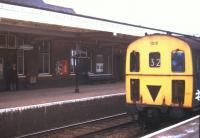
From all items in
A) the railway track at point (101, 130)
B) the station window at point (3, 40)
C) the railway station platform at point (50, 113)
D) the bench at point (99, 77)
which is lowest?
the railway track at point (101, 130)

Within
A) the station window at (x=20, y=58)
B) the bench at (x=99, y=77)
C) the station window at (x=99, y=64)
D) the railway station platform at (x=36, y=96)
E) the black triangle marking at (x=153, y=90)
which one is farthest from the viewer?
the station window at (x=99, y=64)

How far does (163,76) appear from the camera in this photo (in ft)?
42.8

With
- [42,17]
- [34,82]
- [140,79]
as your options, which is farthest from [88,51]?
[140,79]

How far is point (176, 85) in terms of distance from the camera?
42.2ft

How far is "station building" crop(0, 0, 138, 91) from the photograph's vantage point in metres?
16.9

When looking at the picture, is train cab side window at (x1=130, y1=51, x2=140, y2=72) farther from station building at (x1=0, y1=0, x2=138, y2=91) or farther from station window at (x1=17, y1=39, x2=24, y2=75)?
station window at (x1=17, y1=39, x2=24, y2=75)

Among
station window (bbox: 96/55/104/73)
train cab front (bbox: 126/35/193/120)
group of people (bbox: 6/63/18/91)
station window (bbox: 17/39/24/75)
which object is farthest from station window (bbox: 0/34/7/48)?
train cab front (bbox: 126/35/193/120)

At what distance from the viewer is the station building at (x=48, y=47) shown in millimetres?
16922

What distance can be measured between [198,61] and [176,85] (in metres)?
0.97

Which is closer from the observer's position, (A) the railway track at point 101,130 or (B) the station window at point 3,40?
(A) the railway track at point 101,130

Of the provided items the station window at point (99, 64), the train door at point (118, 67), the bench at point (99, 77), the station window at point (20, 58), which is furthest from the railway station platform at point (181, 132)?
the train door at point (118, 67)

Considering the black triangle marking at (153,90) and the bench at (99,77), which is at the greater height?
the black triangle marking at (153,90)

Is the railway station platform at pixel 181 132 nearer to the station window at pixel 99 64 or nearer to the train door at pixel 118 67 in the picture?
the station window at pixel 99 64

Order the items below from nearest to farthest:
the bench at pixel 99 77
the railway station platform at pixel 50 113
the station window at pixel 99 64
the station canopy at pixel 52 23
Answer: the railway station platform at pixel 50 113, the station canopy at pixel 52 23, the bench at pixel 99 77, the station window at pixel 99 64
